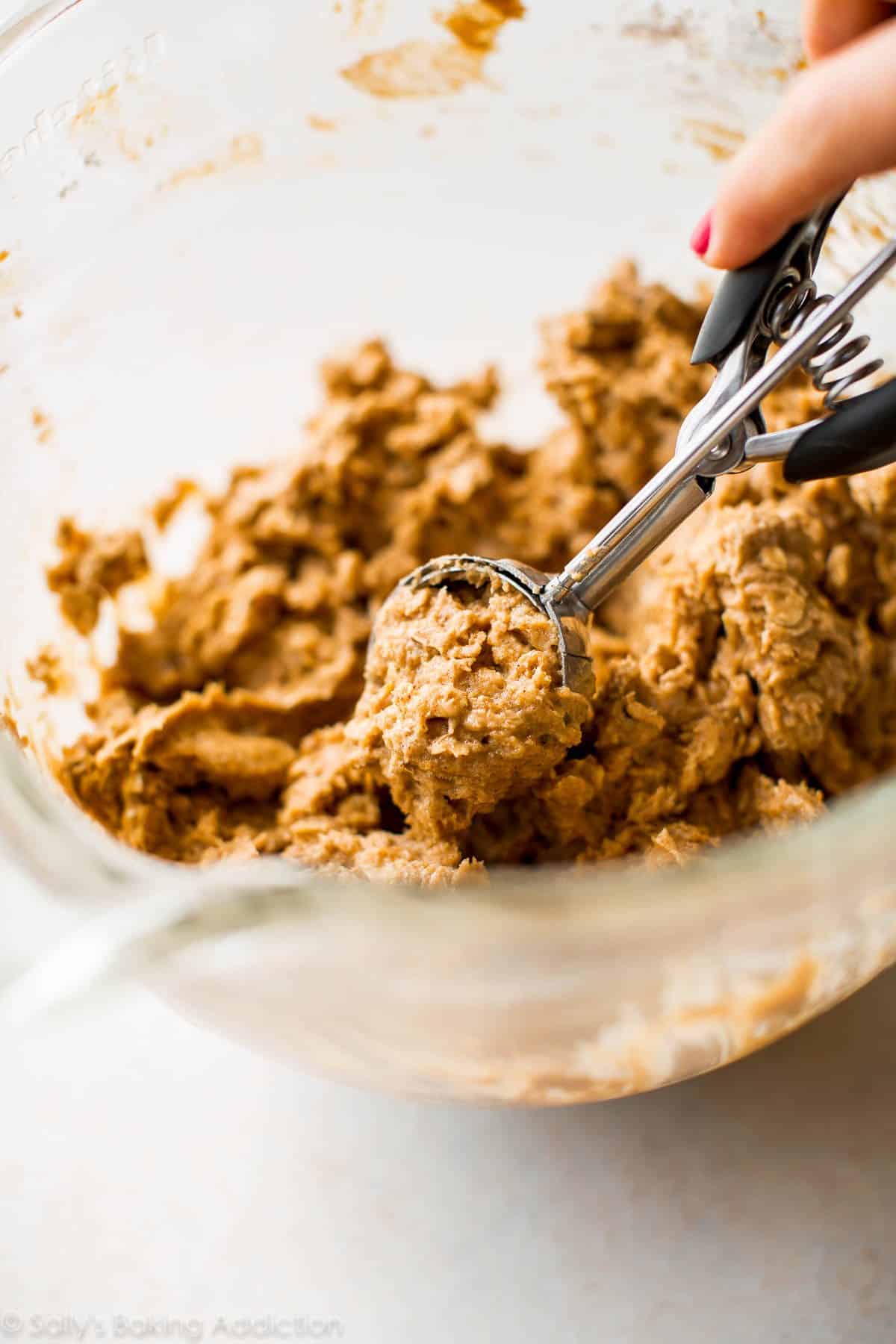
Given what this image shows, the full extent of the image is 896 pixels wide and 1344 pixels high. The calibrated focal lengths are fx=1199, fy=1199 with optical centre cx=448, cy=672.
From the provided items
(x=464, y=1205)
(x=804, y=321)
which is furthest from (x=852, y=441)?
(x=464, y=1205)

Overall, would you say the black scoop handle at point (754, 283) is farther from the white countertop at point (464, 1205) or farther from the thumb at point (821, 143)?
the white countertop at point (464, 1205)

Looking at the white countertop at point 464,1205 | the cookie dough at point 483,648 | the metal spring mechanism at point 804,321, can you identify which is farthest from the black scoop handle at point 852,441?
the white countertop at point 464,1205

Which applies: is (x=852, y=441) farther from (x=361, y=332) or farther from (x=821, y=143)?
(x=361, y=332)

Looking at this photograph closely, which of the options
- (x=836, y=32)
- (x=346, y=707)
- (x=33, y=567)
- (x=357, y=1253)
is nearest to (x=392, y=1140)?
(x=357, y=1253)

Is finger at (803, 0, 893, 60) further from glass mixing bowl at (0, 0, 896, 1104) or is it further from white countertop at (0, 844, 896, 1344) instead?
white countertop at (0, 844, 896, 1344)

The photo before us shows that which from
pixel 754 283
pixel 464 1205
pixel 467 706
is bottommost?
pixel 464 1205

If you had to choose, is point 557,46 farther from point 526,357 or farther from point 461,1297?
point 461,1297

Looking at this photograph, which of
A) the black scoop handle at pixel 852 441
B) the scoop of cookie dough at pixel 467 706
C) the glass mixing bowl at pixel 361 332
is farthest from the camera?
the scoop of cookie dough at pixel 467 706
